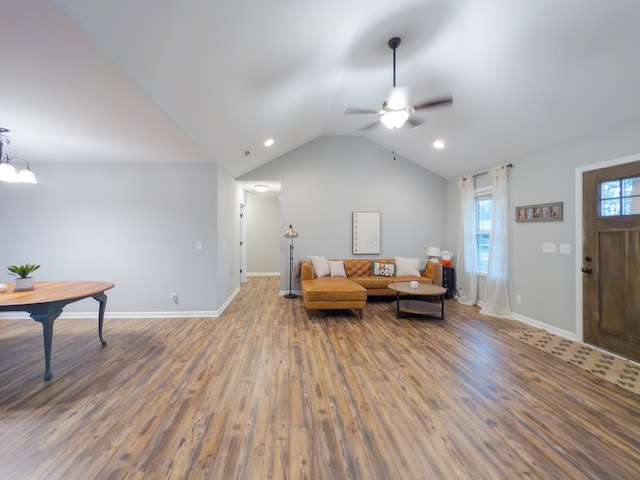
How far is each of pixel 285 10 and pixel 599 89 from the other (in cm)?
312

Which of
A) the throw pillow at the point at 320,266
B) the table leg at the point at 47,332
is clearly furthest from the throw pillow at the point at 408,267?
the table leg at the point at 47,332

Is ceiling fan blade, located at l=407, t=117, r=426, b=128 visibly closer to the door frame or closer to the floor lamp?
the door frame

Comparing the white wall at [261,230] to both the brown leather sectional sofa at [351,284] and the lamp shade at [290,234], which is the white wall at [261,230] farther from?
the brown leather sectional sofa at [351,284]

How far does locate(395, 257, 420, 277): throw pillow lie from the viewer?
5703 millimetres

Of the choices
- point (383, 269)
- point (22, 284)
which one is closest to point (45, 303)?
point (22, 284)

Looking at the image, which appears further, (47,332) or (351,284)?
(351,284)

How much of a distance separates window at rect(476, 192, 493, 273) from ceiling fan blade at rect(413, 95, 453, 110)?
9.96 feet

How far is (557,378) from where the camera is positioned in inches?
99.1

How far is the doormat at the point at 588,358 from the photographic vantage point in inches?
98.9

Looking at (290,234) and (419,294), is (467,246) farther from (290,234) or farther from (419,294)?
(290,234)

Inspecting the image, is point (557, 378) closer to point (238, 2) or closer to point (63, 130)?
point (238, 2)

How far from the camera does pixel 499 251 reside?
452cm

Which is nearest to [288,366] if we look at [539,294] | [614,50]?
[539,294]

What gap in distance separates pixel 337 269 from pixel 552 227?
11.5 ft
